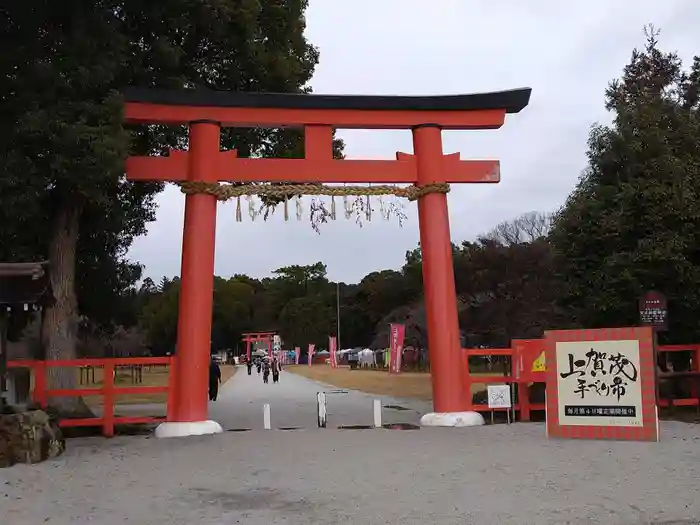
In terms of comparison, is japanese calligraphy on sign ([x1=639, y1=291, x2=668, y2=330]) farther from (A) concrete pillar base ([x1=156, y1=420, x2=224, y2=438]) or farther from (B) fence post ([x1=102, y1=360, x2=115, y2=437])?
(B) fence post ([x1=102, y1=360, x2=115, y2=437])

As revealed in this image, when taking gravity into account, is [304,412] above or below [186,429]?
below

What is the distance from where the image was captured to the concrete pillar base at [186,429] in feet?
36.9

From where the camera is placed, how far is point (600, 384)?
1042cm

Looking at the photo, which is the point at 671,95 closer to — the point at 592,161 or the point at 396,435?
the point at 592,161

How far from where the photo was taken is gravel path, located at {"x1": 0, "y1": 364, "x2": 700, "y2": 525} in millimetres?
6129

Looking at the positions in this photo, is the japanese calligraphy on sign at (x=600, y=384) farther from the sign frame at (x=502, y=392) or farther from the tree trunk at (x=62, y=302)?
the tree trunk at (x=62, y=302)

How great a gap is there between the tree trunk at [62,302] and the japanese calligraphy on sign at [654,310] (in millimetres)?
10732

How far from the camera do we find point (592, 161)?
16.6 m

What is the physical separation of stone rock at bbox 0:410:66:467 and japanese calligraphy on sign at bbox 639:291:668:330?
1051 cm

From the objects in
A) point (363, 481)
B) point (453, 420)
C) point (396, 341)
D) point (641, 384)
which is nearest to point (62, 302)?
point (453, 420)

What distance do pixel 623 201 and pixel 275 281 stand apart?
75510 mm

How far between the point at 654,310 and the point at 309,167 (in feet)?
23.1

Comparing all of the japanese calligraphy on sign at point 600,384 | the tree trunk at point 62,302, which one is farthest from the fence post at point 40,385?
the japanese calligraphy on sign at point 600,384

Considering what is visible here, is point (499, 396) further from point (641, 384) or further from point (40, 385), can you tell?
point (40, 385)
